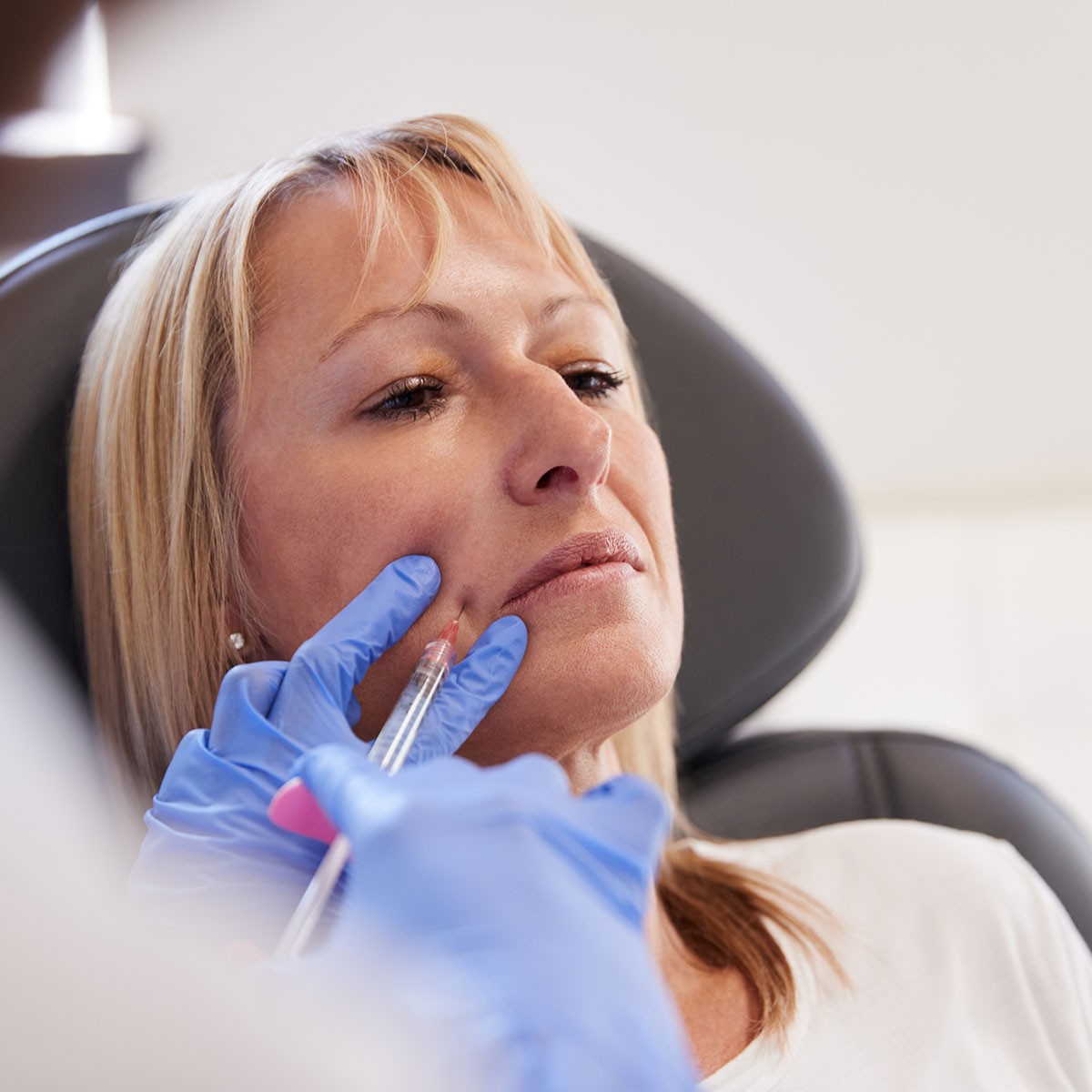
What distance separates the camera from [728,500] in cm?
129

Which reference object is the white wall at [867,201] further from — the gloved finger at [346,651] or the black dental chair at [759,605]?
the gloved finger at [346,651]

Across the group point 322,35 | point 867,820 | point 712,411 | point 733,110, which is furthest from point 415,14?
point 867,820

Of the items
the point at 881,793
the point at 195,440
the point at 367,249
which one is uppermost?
the point at 367,249

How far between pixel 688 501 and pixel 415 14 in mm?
1232

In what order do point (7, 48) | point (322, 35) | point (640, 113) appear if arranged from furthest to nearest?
point (640, 113)
point (322, 35)
point (7, 48)

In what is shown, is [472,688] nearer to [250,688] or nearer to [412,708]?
[412,708]

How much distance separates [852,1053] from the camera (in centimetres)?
88

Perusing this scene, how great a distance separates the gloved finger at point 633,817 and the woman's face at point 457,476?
253mm

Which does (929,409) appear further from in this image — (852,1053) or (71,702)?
(71,702)

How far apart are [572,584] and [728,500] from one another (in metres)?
0.56

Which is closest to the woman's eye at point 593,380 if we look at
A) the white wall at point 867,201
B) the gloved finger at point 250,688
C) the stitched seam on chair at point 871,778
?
the gloved finger at point 250,688

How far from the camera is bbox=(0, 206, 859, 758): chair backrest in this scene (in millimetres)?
1251

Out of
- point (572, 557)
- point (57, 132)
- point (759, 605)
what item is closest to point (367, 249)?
point (572, 557)

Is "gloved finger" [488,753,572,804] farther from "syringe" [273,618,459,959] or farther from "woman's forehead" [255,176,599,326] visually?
"woman's forehead" [255,176,599,326]
